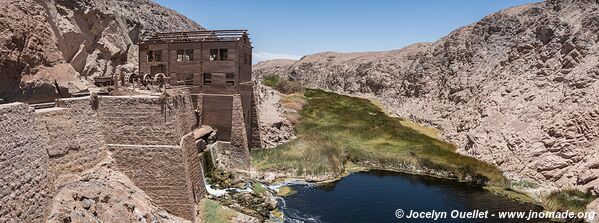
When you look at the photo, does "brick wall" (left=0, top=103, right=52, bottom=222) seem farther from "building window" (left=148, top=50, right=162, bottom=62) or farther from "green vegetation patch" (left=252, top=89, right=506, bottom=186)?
"green vegetation patch" (left=252, top=89, right=506, bottom=186)

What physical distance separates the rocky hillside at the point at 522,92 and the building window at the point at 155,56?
116 feet

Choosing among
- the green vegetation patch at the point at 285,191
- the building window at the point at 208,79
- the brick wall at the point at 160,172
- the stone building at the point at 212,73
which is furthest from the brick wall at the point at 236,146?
the brick wall at the point at 160,172

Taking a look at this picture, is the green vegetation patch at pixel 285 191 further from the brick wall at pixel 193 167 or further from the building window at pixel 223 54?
the building window at pixel 223 54

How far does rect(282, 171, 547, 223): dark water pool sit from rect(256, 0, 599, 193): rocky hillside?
682cm

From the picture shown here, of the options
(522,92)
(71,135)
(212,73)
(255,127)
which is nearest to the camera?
(71,135)

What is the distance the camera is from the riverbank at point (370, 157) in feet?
135

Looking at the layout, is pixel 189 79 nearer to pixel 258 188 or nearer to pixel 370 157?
pixel 258 188

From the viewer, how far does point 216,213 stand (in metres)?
30.3

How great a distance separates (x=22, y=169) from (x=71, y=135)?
5341mm

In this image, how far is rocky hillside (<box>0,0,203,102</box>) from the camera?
32938 mm

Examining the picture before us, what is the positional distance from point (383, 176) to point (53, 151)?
30708 millimetres

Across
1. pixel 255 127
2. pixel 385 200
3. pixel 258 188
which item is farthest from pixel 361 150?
pixel 258 188

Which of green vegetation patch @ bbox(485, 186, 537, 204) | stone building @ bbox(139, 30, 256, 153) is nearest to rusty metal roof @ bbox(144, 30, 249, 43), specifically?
stone building @ bbox(139, 30, 256, 153)

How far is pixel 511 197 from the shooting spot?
37906 mm
